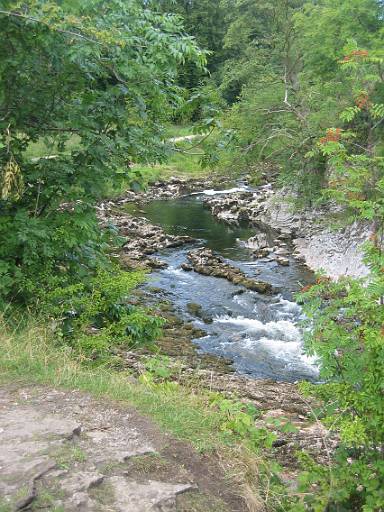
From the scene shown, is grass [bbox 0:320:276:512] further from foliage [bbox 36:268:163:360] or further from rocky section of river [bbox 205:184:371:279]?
rocky section of river [bbox 205:184:371:279]

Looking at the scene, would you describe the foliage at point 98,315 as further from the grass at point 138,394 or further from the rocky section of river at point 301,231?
the rocky section of river at point 301,231

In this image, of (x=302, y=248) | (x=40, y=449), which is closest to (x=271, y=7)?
(x=302, y=248)

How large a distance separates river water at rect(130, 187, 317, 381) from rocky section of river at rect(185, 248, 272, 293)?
8.0 inches

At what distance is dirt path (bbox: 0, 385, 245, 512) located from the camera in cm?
284

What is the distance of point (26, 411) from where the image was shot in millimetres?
3660

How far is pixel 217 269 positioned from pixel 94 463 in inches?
460

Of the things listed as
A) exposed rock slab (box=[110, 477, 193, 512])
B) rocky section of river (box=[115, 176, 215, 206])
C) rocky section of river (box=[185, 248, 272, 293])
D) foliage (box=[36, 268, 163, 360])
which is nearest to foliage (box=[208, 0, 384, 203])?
rocky section of river (box=[185, 248, 272, 293])

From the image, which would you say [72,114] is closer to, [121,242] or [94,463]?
[121,242]

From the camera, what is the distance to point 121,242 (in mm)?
6035

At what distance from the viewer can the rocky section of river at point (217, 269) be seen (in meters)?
Answer: 13.5

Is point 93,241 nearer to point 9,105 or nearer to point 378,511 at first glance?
point 9,105

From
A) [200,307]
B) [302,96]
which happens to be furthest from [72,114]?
[302,96]

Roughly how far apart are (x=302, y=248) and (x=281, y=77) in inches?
261

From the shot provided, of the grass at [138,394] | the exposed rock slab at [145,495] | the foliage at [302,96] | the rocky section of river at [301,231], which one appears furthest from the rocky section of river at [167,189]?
the exposed rock slab at [145,495]
